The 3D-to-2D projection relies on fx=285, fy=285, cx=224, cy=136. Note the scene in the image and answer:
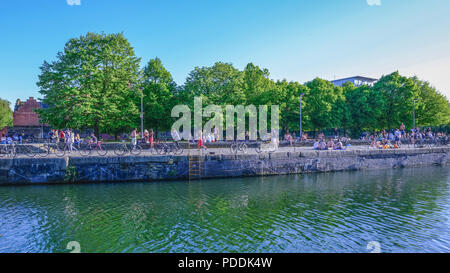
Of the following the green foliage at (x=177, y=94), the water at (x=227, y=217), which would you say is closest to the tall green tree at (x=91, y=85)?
the green foliage at (x=177, y=94)

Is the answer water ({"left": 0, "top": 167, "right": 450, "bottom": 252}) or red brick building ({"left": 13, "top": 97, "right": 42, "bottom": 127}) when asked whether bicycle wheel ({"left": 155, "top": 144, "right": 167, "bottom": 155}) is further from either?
red brick building ({"left": 13, "top": 97, "right": 42, "bottom": 127})

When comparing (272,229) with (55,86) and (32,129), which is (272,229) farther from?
(32,129)

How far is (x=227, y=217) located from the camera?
40.6 ft

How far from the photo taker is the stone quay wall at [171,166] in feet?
63.4

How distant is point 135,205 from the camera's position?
1434cm

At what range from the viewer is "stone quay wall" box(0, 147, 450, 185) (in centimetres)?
1931

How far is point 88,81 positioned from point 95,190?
731 inches

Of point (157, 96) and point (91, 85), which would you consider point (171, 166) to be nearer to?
point (91, 85)

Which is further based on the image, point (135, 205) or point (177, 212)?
point (135, 205)

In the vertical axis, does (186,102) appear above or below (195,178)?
above

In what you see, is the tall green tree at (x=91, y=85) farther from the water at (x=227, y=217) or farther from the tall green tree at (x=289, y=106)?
the tall green tree at (x=289, y=106)

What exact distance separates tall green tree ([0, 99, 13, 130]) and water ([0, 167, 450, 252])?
5674 cm
